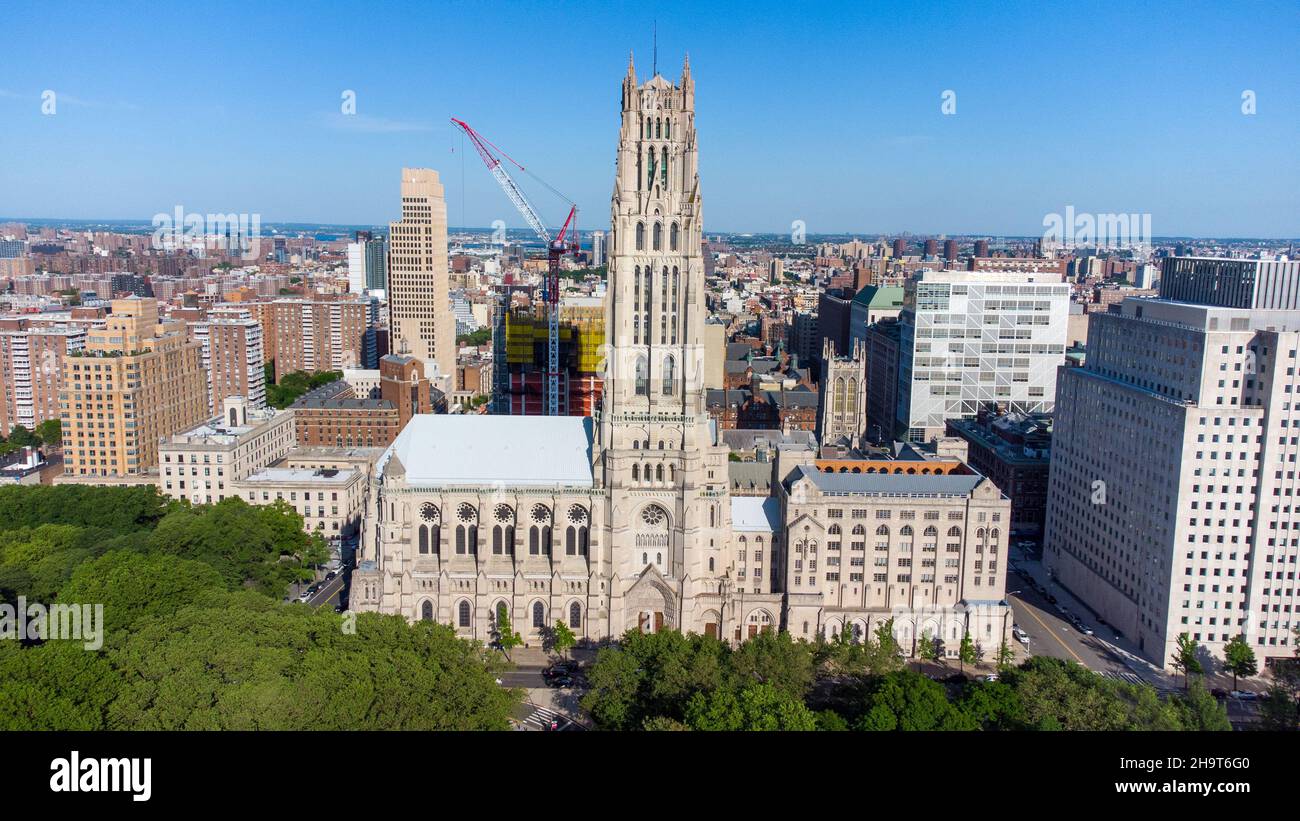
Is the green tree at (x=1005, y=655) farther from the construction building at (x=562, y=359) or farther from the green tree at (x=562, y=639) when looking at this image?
the construction building at (x=562, y=359)

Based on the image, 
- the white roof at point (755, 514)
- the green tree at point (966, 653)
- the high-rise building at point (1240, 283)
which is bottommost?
the green tree at point (966, 653)

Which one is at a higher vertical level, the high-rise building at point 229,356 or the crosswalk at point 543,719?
the high-rise building at point 229,356

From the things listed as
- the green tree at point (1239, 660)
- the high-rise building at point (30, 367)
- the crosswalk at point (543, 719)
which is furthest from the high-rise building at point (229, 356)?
the green tree at point (1239, 660)

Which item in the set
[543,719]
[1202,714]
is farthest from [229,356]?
[1202,714]

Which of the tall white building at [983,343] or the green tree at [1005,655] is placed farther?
the tall white building at [983,343]

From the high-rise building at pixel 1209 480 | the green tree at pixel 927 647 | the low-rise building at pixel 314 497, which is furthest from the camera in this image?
the low-rise building at pixel 314 497

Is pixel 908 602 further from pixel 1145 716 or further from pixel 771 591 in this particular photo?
pixel 1145 716

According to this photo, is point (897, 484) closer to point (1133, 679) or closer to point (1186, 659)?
point (1133, 679)
